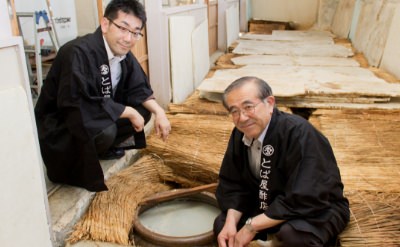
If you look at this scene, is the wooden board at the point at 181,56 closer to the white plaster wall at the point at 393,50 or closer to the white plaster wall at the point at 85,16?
the white plaster wall at the point at 85,16

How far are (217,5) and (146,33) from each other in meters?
4.47

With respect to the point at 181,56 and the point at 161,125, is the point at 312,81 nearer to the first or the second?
the point at 181,56

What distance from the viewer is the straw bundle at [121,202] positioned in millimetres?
2361

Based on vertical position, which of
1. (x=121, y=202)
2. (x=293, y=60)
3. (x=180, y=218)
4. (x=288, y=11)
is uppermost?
(x=288, y=11)

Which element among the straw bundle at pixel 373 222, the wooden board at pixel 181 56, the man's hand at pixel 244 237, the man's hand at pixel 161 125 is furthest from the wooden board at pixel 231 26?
the man's hand at pixel 244 237

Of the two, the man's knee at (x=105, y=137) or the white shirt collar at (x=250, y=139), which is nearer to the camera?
the white shirt collar at (x=250, y=139)

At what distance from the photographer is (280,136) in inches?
77.3

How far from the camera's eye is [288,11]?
1193 centimetres

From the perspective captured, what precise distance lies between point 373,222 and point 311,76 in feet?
10.2

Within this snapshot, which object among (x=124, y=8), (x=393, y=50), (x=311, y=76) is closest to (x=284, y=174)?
(x=124, y=8)

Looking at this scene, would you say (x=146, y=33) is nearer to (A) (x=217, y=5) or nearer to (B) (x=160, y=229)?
(B) (x=160, y=229)

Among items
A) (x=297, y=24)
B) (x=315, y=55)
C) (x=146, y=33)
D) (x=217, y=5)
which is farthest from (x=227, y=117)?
(x=297, y=24)

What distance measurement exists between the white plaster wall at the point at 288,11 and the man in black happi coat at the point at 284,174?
35.2 ft

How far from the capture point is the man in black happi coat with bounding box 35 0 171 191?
7.79ft
